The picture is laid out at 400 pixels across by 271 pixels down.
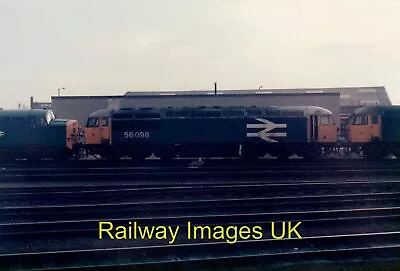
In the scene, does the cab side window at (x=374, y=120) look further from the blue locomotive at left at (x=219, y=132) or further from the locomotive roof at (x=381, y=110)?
the blue locomotive at left at (x=219, y=132)

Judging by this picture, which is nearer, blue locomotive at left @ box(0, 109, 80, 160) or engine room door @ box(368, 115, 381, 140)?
blue locomotive at left @ box(0, 109, 80, 160)

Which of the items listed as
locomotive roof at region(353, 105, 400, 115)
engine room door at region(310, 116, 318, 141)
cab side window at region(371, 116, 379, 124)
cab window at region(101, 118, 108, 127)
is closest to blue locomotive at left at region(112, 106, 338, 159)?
engine room door at region(310, 116, 318, 141)

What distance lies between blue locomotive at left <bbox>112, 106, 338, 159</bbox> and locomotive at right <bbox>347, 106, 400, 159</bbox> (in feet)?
6.11

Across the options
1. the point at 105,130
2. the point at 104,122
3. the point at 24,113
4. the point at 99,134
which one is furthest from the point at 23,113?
the point at 105,130

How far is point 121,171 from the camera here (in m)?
18.2

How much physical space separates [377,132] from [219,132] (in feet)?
28.9

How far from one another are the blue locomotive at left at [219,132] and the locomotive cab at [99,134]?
0.39 m

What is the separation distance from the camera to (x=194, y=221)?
368 inches

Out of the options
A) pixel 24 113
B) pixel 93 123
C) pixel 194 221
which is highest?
pixel 24 113

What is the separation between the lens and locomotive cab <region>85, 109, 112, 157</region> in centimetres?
2302

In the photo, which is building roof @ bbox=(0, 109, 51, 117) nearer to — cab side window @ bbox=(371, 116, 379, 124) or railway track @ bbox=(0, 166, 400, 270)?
railway track @ bbox=(0, 166, 400, 270)

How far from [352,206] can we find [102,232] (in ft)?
21.0

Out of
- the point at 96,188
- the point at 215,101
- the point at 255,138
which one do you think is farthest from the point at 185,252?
the point at 215,101

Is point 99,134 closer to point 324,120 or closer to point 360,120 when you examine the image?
point 324,120
